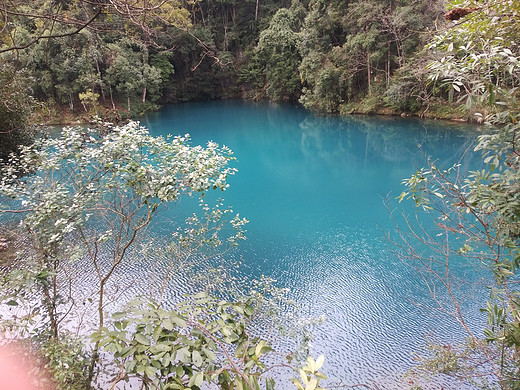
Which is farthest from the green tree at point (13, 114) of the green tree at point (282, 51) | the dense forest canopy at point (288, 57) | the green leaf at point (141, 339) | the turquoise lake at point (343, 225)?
the green tree at point (282, 51)

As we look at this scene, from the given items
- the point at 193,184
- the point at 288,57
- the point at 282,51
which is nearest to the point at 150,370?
the point at 193,184

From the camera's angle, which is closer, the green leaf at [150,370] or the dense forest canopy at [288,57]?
the green leaf at [150,370]

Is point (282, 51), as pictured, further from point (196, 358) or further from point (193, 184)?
point (196, 358)

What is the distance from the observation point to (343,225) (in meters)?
7.29

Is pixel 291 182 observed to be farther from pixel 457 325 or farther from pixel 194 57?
pixel 194 57

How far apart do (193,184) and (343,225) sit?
5.25 metres

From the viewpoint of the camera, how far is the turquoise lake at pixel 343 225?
4262 millimetres

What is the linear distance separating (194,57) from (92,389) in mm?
25894

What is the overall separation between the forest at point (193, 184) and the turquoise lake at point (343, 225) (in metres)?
0.40

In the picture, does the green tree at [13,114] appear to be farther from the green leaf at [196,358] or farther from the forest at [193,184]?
the green leaf at [196,358]

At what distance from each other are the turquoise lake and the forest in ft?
1.32

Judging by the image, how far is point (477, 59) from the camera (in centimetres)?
168

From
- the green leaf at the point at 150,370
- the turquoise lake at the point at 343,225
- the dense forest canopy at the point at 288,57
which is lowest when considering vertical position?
the turquoise lake at the point at 343,225

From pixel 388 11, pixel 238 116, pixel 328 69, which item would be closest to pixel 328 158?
pixel 328 69
